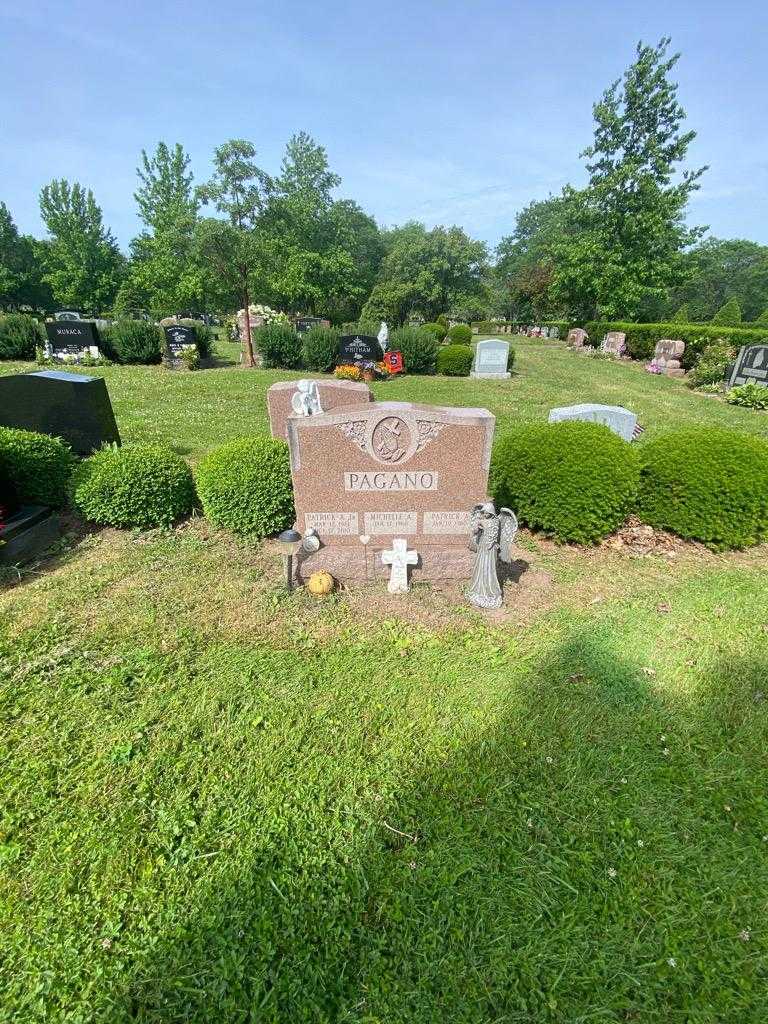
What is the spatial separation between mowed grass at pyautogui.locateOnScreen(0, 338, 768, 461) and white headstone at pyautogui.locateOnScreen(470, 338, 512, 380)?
0.82m

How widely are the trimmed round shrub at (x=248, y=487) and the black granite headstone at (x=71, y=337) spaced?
49.8 feet

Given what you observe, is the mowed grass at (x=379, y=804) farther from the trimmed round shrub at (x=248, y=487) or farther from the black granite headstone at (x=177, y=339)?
the black granite headstone at (x=177, y=339)

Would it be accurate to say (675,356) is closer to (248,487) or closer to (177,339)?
(177,339)

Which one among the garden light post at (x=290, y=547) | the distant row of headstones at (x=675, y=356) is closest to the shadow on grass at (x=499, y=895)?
the garden light post at (x=290, y=547)

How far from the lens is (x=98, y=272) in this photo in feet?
133

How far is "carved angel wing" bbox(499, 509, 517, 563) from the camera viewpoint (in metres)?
4.04

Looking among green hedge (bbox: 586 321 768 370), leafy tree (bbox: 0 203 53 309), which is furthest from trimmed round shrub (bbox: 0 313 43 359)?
leafy tree (bbox: 0 203 53 309)

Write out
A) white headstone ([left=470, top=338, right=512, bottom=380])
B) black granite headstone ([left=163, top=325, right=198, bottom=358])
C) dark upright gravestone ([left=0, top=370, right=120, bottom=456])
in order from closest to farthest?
dark upright gravestone ([left=0, top=370, right=120, bottom=456]) < white headstone ([left=470, top=338, right=512, bottom=380]) < black granite headstone ([left=163, top=325, right=198, bottom=358])

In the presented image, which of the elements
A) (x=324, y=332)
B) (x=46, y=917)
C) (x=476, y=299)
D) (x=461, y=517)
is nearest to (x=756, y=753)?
(x=461, y=517)

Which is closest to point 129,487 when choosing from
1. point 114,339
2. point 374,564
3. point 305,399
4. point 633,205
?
point 305,399

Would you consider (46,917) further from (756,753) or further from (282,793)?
(756,753)

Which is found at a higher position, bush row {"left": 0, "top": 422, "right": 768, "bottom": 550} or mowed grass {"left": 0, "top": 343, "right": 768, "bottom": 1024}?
bush row {"left": 0, "top": 422, "right": 768, "bottom": 550}

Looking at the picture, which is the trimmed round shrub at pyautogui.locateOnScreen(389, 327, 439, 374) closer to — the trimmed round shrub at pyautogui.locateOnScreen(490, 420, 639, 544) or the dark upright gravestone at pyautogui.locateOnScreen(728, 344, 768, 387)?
the dark upright gravestone at pyautogui.locateOnScreen(728, 344, 768, 387)

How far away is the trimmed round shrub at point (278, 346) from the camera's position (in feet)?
57.1
